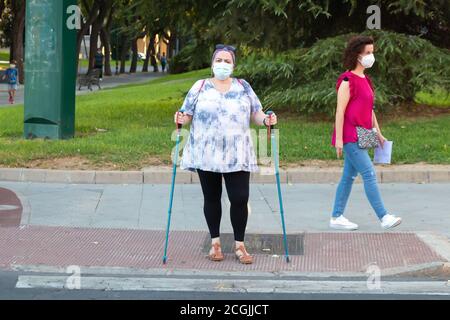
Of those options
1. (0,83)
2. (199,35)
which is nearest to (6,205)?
(199,35)

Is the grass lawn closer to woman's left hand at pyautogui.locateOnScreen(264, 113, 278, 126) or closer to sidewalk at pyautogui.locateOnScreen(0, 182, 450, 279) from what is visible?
sidewalk at pyautogui.locateOnScreen(0, 182, 450, 279)

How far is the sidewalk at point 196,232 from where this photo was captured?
6824 mm

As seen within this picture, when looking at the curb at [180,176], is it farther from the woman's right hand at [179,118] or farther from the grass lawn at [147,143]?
the woman's right hand at [179,118]

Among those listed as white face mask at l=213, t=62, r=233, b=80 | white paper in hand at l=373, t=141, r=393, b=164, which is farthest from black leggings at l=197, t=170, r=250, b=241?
white paper in hand at l=373, t=141, r=393, b=164

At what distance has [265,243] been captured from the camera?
7668 mm

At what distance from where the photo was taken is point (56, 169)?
36.8ft

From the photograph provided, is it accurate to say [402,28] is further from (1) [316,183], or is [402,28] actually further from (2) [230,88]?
(2) [230,88]

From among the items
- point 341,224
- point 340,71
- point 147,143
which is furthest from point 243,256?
point 340,71

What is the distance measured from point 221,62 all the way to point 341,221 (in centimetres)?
242

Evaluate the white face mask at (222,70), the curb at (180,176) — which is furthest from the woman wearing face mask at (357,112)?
the curb at (180,176)

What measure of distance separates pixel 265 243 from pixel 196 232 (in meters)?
0.81

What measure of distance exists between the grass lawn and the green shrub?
49cm

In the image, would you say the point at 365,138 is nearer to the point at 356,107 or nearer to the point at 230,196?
the point at 356,107

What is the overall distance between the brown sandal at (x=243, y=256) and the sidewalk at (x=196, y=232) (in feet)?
0.25
